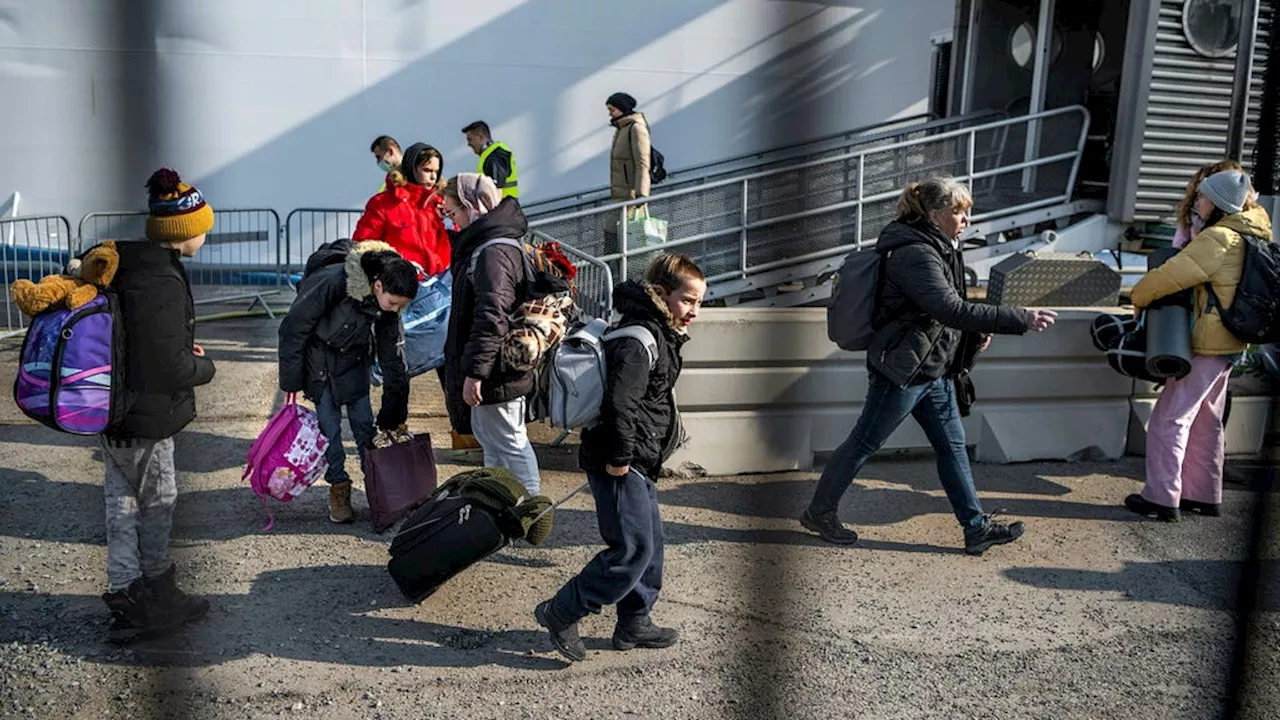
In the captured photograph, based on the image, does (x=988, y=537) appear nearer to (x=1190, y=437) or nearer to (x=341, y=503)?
(x=1190, y=437)

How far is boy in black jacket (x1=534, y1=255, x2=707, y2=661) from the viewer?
139 inches

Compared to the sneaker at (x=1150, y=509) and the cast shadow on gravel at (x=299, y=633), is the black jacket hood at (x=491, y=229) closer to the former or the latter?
the cast shadow on gravel at (x=299, y=633)

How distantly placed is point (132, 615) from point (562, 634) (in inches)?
48.9

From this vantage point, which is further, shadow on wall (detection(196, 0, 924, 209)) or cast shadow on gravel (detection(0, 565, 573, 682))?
shadow on wall (detection(196, 0, 924, 209))

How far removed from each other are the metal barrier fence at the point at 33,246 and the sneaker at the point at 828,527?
271 centimetres

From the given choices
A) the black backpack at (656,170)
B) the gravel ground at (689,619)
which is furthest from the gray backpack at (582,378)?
the black backpack at (656,170)

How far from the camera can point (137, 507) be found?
12.4 ft

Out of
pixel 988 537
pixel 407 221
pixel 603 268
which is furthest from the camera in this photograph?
pixel 407 221

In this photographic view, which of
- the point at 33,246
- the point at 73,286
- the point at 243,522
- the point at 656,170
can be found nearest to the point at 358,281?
the point at 243,522

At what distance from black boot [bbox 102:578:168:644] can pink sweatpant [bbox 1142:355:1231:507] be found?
3.75 meters

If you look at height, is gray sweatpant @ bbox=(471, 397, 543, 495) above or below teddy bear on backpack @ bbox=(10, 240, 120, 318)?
below

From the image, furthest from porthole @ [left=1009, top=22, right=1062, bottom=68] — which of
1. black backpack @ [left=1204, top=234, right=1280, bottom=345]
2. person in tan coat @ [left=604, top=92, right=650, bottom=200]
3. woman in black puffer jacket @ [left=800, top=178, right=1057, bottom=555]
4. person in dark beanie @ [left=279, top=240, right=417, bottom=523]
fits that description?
person in dark beanie @ [left=279, top=240, right=417, bottom=523]

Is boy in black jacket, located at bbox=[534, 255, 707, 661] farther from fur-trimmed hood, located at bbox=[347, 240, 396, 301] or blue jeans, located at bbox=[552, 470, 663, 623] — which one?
fur-trimmed hood, located at bbox=[347, 240, 396, 301]

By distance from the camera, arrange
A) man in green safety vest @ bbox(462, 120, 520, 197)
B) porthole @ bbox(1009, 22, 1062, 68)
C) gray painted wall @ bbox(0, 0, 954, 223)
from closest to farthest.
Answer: gray painted wall @ bbox(0, 0, 954, 223)
man in green safety vest @ bbox(462, 120, 520, 197)
porthole @ bbox(1009, 22, 1062, 68)
